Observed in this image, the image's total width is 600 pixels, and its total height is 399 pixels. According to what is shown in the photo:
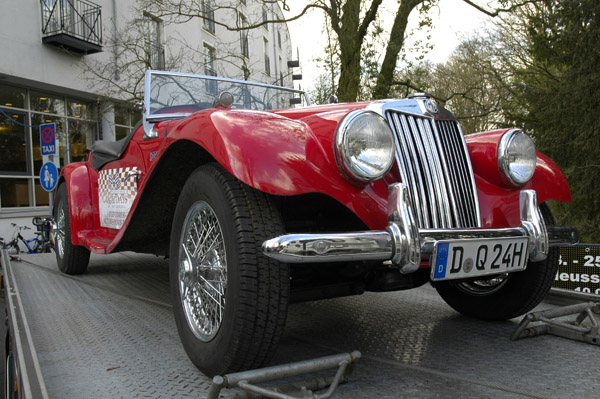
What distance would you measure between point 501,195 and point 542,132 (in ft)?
21.6

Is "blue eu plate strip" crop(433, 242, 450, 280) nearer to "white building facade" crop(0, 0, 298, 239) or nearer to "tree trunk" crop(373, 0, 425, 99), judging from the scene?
"tree trunk" crop(373, 0, 425, 99)

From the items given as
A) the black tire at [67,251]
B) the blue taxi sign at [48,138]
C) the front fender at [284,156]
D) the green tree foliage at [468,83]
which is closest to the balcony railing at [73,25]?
the blue taxi sign at [48,138]

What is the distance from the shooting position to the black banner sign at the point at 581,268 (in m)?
3.15

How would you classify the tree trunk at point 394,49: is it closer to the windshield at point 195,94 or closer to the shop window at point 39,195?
the windshield at point 195,94

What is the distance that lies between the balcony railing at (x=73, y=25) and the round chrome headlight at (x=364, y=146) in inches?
460

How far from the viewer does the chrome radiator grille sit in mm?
1929

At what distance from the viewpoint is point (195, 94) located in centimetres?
359

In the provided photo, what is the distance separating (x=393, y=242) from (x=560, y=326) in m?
1.01

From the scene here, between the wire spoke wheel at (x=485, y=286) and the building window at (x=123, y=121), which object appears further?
the building window at (x=123, y=121)

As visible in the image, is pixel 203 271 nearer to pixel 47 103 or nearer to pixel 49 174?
pixel 49 174

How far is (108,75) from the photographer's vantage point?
13180 mm

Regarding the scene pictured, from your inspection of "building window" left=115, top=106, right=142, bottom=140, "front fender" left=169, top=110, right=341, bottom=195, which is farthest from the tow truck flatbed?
"building window" left=115, top=106, right=142, bottom=140

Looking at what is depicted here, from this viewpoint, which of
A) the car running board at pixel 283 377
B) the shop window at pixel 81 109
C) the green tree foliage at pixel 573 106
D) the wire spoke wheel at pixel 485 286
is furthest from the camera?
the shop window at pixel 81 109

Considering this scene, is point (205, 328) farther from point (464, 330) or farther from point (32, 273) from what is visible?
point (32, 273)
